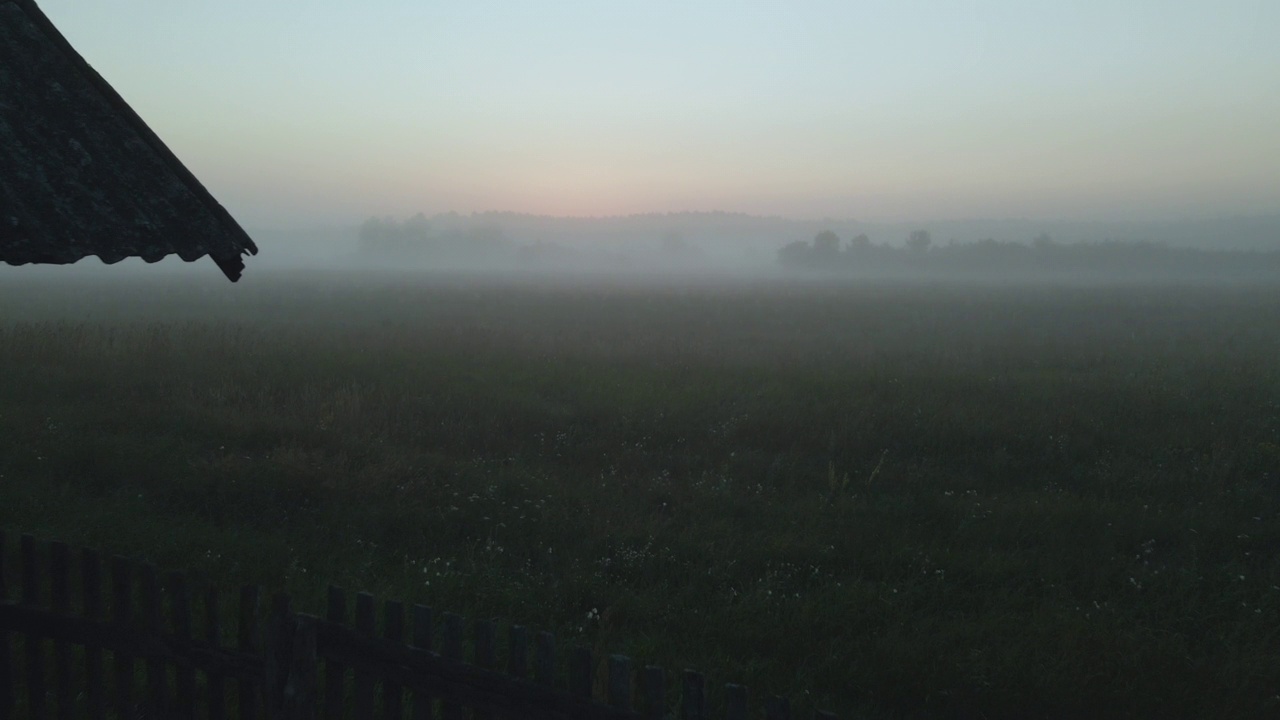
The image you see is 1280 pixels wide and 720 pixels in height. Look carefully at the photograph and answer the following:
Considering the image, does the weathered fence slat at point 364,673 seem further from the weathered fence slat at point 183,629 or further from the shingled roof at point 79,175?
the shingled roof at point 79,175

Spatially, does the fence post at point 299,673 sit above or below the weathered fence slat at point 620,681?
below

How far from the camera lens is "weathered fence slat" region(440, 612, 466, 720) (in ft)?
8.69

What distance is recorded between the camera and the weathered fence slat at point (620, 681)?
2.51 metres

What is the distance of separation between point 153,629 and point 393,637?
3.53 feet

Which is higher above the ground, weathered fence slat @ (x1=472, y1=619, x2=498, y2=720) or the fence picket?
weathered fence slat @ (x1=472, y1=619, x2=498, y2=720)

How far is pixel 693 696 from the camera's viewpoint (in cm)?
246

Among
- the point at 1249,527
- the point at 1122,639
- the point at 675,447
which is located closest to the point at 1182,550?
the point at 1249,527

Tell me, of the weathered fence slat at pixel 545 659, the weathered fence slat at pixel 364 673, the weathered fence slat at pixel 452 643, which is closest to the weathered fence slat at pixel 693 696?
the weathered fence slat at pixel 545 659

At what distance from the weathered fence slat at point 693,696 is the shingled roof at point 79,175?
2849 mm

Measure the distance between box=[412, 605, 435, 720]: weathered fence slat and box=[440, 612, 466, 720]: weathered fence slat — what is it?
0.06 meters

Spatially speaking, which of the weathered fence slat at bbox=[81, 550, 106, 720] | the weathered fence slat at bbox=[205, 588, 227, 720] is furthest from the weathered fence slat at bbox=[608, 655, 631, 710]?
the weathered fence slat at bbox=[81, 550, 106, 720]

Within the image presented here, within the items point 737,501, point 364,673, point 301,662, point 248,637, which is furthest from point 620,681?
point 737,501

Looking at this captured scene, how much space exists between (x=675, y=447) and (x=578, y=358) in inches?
225

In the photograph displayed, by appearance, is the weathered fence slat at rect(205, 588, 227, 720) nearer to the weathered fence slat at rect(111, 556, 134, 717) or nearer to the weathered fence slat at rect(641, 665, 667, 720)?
the weathered fence slat at rect(111, 556, 134, 717)
